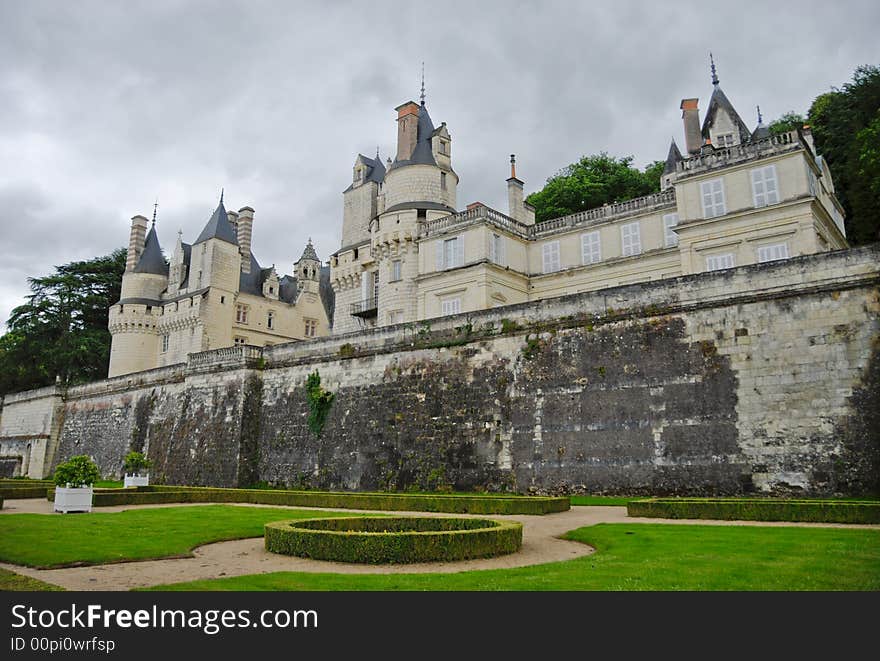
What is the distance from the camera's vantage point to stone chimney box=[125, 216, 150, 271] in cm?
4947

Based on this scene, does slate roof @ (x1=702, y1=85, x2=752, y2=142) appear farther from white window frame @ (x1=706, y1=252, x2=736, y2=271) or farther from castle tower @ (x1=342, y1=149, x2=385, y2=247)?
castle tower @ (x1=342, y1=149, x2=385, y2=247)

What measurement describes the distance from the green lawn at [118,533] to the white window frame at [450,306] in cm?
1578

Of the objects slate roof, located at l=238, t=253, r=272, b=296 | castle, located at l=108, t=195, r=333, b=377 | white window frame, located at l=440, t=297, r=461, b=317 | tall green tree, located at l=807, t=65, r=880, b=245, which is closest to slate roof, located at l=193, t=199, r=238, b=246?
castle, located at l=108, t=195, r=333, b=377

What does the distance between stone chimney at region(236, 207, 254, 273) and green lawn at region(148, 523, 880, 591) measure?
4443 centimetres

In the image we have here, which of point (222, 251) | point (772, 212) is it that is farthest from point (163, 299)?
point (772, 212)

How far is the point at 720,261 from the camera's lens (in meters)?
24.8

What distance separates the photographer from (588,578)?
6707 millimetres

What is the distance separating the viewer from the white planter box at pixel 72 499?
15.6 meters

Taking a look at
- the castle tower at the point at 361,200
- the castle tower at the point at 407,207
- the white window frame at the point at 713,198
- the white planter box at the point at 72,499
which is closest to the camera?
the white planter box at the point at 72,499

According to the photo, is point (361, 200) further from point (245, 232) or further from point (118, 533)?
point (118, 533)

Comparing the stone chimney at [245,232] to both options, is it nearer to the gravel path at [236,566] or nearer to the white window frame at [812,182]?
the white window frame at [812,182]

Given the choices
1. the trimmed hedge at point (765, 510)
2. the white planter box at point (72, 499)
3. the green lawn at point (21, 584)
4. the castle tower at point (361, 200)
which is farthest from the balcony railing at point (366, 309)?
the green lawn at point (21, 584)
